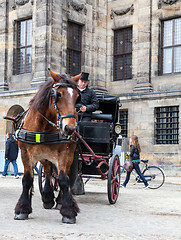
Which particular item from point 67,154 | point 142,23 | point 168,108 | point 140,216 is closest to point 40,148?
point 67,154

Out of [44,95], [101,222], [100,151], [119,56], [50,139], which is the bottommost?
[101,222]

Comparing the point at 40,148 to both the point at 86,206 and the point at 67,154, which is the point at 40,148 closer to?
the point at 67,154

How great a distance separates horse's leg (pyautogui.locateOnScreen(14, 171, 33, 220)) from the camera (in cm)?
646

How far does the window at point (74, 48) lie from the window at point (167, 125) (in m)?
5.04

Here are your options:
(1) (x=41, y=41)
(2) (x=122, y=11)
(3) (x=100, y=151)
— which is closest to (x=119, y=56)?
(2) (x=122, y=11)

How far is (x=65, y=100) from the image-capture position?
6109mm

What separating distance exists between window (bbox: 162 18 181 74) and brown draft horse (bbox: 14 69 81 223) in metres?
16.0

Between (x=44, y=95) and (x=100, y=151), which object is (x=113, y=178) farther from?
(x=44, y=95)

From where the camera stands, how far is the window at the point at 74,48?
2305cm

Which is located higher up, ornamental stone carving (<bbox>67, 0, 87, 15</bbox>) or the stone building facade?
ornamental stone carving (<bbox>67, 0, 87, 15</bbox>)

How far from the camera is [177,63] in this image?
21766 millimetres

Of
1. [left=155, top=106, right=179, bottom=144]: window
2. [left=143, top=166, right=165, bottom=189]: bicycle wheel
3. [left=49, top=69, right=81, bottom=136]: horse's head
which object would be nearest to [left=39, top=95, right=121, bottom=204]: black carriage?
[left=49, top=69, right=81, bottom=136]: horse's head

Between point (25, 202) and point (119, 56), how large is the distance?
18.4 metres

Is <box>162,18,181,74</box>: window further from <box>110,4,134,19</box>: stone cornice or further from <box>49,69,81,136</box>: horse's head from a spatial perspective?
<box>49,69,81,136</box>: horse's head
